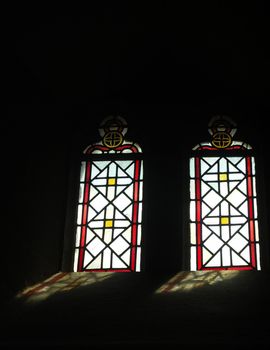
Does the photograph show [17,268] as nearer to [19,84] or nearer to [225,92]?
[19,84]

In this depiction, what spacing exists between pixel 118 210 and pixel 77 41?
184 cm

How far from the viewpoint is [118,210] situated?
27.0ft

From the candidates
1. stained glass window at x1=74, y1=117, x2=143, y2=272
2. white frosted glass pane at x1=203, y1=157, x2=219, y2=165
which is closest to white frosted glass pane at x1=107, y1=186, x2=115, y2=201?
stained glass window at x1=74, y1=117, x2=143, y2=272

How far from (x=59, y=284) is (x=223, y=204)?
196cm

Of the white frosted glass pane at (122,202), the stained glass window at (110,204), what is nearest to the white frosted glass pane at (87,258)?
the stained glass window at (110,204)

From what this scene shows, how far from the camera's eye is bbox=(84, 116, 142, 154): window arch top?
28.5 feet

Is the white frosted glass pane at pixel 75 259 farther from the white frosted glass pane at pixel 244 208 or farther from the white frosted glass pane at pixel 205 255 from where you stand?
the white frosted glass pane at pixel 244 208

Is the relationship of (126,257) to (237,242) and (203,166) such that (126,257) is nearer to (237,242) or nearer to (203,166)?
(237,242)

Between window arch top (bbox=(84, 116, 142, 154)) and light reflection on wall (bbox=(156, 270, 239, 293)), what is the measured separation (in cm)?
169

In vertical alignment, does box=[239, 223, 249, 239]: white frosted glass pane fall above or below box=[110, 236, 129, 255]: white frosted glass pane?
above

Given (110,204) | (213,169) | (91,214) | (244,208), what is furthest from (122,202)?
(244,208)

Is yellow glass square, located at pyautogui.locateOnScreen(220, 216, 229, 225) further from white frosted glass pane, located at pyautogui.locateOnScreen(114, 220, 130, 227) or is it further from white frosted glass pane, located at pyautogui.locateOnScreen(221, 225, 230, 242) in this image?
white frosted glass pane, located at pyautogui.locateOnScreen(114, 220, 130, 227)

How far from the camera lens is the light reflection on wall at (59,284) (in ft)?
23.9

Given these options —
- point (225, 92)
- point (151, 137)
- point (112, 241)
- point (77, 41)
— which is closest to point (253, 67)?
point (225, 92)
